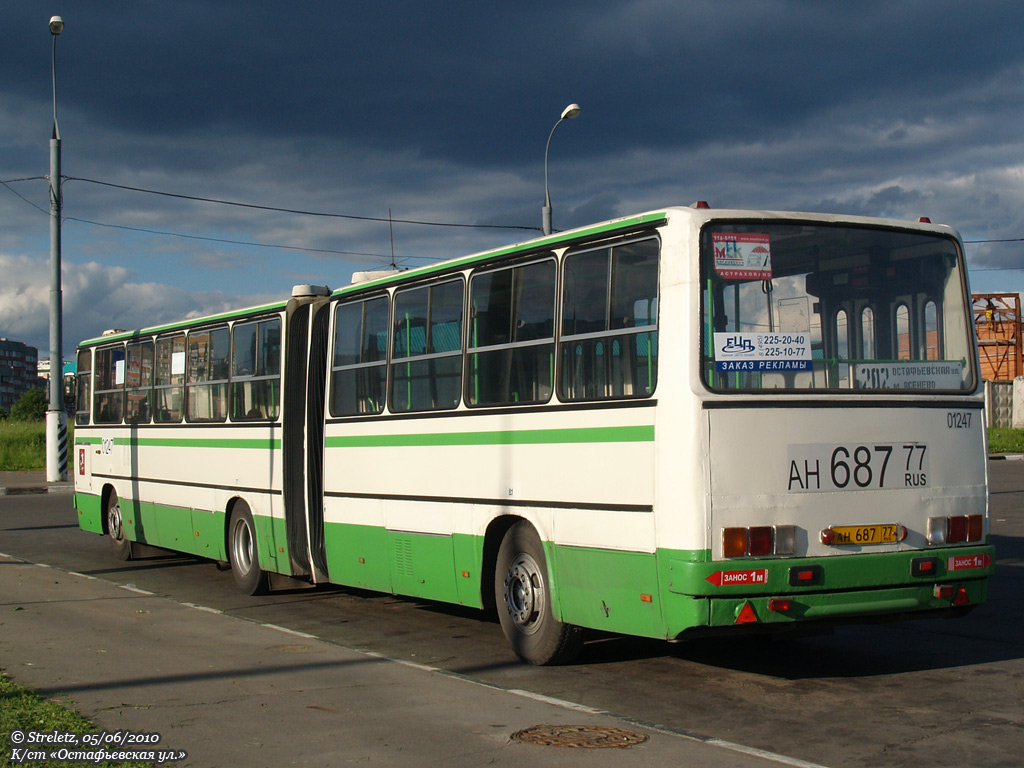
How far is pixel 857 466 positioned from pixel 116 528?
12.6m

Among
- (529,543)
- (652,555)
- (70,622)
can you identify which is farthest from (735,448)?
(70,622)

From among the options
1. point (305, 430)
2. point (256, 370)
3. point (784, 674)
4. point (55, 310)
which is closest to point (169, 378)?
point (256, 370)

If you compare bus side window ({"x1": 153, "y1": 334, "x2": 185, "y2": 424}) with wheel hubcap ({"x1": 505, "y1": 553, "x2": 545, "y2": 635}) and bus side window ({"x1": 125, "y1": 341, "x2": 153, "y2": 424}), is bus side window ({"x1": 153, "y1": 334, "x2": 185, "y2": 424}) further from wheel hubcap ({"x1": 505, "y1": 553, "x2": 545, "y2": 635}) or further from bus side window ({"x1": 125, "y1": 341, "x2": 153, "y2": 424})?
wheel hubcap ({"x1": 505, "y1": 553, "x2": 545, "y2": 635})

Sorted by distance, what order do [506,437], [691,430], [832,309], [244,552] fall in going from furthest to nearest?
[244,552] → [506,437] → [832,309] → [691,430]

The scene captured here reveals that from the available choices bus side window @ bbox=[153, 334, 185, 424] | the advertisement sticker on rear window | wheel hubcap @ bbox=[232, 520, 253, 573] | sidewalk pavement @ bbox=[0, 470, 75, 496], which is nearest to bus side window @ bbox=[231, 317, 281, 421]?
wheel hubcap @ bbox=[232, 520, 253, 573]

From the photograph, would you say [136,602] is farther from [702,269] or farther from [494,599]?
[702,269]

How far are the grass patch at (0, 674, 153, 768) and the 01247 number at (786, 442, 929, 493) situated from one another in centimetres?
432

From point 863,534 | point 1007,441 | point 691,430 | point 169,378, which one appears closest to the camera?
point 691,430

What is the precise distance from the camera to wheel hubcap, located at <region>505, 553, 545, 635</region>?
8.88 meters

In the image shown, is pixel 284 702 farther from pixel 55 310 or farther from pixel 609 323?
pixel 55 310

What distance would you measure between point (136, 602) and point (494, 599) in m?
4.61

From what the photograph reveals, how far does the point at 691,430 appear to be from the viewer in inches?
291

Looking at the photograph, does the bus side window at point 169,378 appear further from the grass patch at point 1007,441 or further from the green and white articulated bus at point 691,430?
the grass patch at point 1007,441

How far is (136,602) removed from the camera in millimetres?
12148
